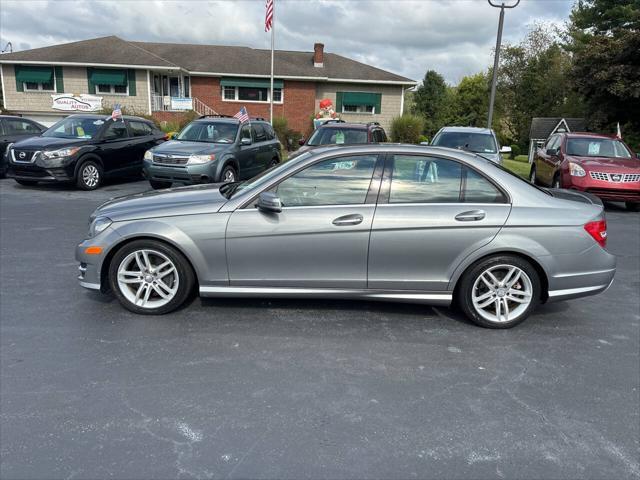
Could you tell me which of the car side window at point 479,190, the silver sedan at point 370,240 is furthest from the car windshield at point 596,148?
the car side window at point 479,190

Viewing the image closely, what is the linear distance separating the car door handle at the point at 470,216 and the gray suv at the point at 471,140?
7867mm

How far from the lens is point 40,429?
2.95m

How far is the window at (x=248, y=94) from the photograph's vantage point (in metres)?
32.2

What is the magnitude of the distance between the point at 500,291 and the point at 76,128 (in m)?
11.4

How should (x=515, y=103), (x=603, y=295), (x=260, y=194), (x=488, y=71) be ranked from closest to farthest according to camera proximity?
(x=260, y=194) → (x=603, y=295) → (x=515, y=103) → (x=488, y=71)

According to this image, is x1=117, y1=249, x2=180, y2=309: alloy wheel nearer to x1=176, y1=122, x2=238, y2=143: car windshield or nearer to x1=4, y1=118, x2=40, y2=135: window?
x1=176, y1=122, x2=238, y2=143: car windshield

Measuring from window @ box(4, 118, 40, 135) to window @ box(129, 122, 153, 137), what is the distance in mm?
3296

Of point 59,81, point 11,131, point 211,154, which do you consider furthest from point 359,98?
point 211,154

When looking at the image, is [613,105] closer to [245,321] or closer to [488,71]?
[245,321]

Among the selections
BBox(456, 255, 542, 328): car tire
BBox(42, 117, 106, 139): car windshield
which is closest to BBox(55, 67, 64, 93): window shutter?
BBox(42, 117, 106, 139): car windshield

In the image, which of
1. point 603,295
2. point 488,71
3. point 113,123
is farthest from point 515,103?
point 603,295

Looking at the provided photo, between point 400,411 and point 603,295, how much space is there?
11.9 feet

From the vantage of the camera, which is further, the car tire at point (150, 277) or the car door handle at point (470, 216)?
the car tire at point (150, 277)

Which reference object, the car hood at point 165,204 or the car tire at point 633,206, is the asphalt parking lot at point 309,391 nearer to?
the car hood at point 165,204
